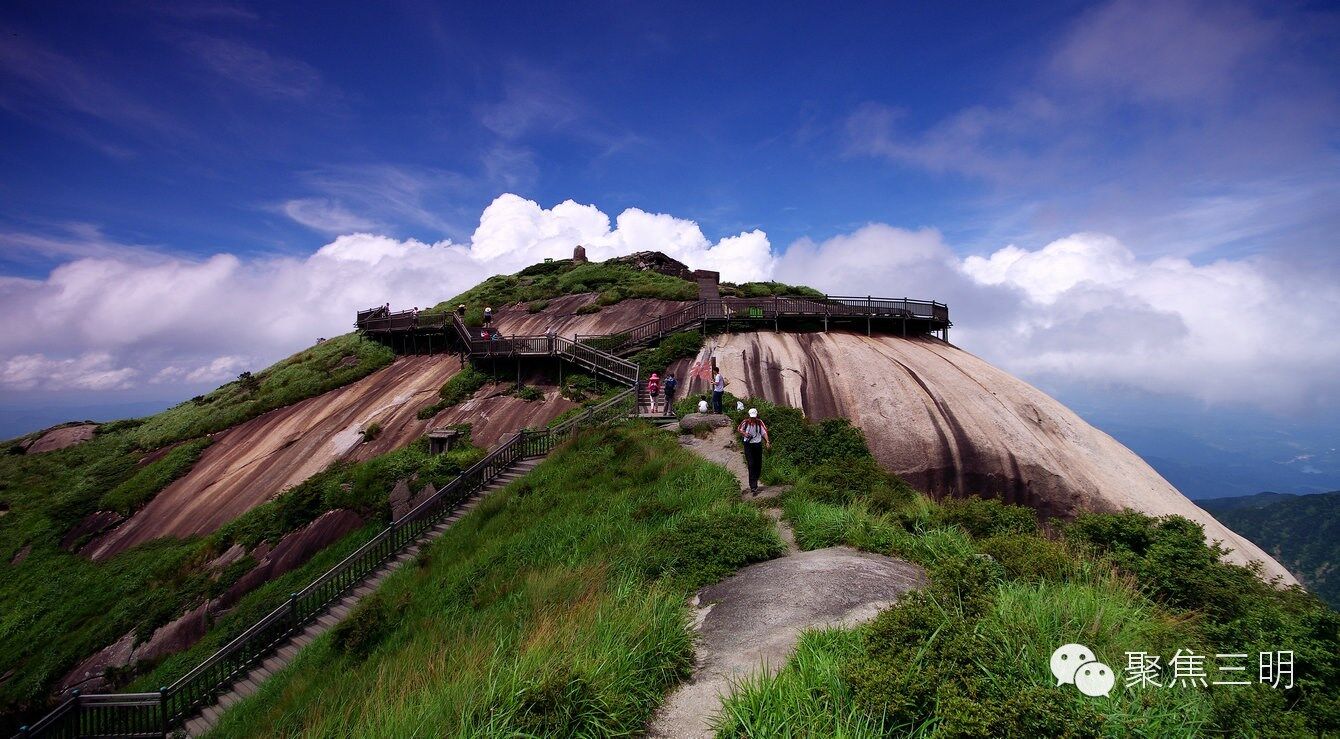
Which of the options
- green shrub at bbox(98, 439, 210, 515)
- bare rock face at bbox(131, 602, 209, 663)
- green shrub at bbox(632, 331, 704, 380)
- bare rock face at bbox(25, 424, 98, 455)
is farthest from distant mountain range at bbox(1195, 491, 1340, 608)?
bare rock face at bbox(25, 424, 98, 455)

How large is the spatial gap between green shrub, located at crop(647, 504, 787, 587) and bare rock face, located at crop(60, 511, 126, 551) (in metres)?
33.8

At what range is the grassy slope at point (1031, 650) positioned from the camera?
13.3ft

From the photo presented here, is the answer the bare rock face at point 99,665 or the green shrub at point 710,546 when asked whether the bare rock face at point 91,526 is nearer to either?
the bare rock face at point 99,665

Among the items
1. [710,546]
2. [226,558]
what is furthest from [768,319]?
[226,558]

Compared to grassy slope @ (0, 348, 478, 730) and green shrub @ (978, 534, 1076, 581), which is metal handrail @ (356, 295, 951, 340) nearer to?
grassy slope @ (0, 348, 478, 730)

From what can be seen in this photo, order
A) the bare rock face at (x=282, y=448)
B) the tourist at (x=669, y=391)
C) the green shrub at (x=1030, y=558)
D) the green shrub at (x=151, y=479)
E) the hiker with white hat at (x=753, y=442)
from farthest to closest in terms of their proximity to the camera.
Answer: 1. the green shrub at (x=151, y=479)
2. the bare rock face at (x=282, y=448)
3. the tourist at (x=669, y=391)
4. the hiker with white hat at (x=753, y=442)
5. the green shrub at (x=1030, y=558)

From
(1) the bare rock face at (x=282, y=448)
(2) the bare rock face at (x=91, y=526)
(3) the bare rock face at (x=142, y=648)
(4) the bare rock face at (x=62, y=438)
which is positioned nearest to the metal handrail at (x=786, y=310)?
(1) the bare rock face at (x=282, y=448)

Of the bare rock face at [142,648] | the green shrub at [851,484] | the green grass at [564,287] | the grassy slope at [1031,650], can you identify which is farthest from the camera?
the green grass at [564,287]

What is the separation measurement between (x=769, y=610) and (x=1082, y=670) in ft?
10.3

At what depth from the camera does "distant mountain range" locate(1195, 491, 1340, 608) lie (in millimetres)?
104750

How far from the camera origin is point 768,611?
6660mm

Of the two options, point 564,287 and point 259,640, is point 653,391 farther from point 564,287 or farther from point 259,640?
point 564,287

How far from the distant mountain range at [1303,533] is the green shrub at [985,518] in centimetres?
13268

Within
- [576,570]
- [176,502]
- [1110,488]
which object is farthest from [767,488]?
[176,502]
